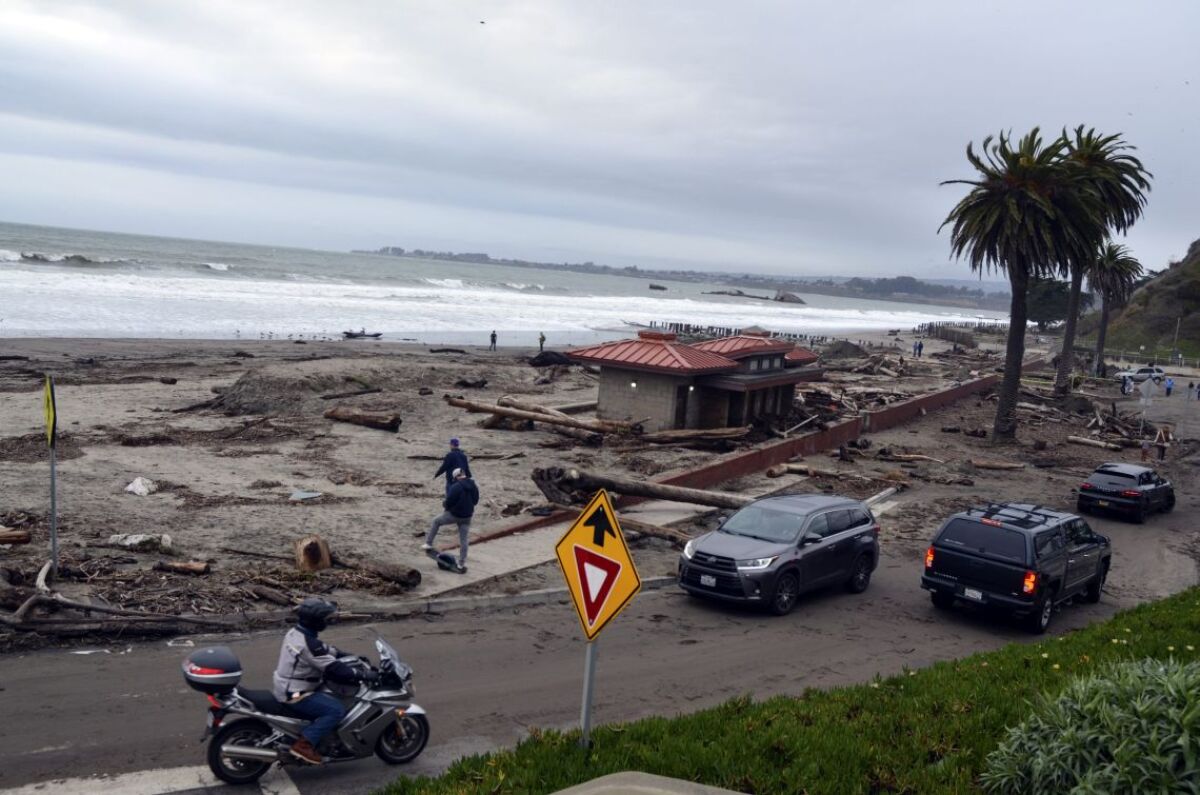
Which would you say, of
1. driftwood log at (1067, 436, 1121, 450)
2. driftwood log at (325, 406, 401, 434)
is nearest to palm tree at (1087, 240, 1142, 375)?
driftwood log at (1067, 436, 1121, 450)

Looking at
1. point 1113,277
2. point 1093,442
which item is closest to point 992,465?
point 1093,442

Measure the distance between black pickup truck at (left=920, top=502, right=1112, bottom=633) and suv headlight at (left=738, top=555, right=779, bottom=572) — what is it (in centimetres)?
277

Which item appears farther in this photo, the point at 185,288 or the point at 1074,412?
the point at 185,288

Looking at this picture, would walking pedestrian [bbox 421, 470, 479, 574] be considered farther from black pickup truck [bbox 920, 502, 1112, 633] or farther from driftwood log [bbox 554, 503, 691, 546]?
black pickup truck [bbox 920, 502, 1112, 633]

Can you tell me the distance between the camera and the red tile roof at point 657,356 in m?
27.5

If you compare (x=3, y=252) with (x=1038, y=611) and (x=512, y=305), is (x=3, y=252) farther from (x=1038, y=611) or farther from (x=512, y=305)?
(x=1038, y=611)

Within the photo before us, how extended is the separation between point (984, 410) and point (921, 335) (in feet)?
224

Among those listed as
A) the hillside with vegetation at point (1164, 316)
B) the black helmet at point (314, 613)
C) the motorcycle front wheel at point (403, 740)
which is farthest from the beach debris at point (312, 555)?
the hillside with vegetation at point (1164, 316)

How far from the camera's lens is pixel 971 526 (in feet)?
49.4

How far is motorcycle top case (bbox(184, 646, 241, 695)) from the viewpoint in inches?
298

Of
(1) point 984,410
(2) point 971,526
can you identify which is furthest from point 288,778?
(1) point 984,410

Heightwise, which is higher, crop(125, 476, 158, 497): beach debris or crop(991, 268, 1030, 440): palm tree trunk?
crop(991, 268, 1030, 440): palm tree trunk

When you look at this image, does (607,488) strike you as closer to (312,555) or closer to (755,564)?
(755,564)

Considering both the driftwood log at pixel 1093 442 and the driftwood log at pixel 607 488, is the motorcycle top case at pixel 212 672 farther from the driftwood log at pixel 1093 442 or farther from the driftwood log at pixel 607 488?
the driftwood log at pixel 1093 442
